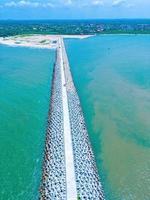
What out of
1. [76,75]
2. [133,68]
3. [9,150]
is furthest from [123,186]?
[133,68]

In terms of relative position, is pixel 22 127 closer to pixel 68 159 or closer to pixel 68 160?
pixel 68 159

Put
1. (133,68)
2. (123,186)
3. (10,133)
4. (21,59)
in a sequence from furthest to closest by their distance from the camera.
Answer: (21,59)
(133,68)
(10,133)
(123,186)

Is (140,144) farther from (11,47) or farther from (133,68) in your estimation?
(11,47)

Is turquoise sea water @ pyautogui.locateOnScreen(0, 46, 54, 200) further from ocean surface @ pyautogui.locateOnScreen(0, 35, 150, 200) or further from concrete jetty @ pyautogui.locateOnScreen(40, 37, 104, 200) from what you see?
concrete jetty @ pyautogui.locateOnScreen(40, 37, 104, 200)

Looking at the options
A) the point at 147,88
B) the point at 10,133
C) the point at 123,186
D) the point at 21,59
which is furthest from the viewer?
the point at 21,59

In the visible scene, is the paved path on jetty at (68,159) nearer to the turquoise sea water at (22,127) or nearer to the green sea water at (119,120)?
the turquoise sea water at (22,127)

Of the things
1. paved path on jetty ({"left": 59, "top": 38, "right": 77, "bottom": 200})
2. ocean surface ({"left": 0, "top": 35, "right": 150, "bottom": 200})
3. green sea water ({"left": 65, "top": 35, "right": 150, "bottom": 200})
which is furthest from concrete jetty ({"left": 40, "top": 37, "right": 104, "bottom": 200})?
green sea water ({"left": 65, "top": 35, "right": 150, "bottom": 200})
